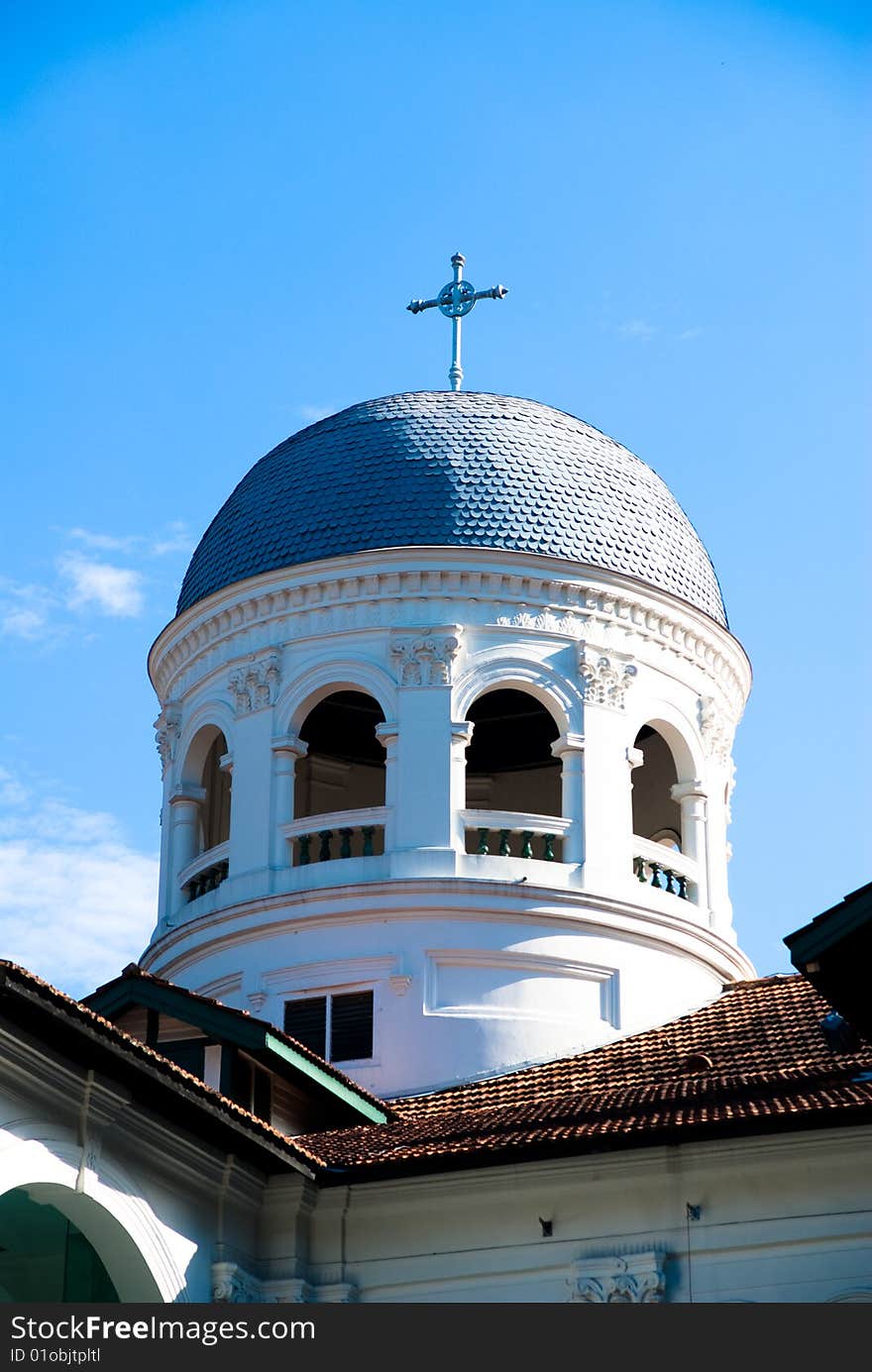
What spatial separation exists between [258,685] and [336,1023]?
521 cm

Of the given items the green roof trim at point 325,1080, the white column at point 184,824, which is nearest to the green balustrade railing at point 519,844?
the white column at point 184,824

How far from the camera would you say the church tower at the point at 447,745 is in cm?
3166

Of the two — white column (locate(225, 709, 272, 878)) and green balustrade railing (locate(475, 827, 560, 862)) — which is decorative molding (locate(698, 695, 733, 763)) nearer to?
green balustrade railing (locate(475, 827, 560, 862))

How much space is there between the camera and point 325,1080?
2736 centimetres

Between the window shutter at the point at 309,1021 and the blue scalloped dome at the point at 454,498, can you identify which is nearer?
the window shutter at the point at 309,1021

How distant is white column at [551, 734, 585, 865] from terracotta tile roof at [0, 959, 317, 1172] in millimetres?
8552

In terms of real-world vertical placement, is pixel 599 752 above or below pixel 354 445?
below

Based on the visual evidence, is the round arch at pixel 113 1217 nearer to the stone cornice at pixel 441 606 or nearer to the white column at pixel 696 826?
the stone cornice at pixel 441 606

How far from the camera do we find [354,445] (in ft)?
116

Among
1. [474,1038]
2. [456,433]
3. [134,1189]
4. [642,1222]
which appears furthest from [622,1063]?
[456,433]

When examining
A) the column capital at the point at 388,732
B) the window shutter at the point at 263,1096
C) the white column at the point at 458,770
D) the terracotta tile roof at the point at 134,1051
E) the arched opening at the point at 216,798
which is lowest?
the terracotta tile roof at the point at 134,1051

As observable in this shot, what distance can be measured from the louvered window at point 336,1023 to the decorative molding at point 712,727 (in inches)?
270

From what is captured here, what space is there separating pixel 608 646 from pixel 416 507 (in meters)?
3.31

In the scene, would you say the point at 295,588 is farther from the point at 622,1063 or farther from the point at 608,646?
the point at 622,1063
